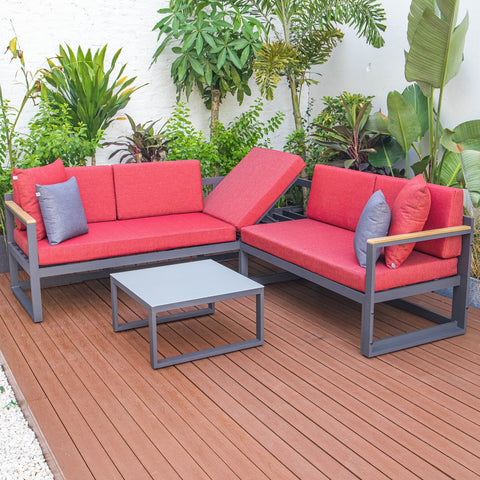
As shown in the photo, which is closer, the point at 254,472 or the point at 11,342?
the point at 254,472

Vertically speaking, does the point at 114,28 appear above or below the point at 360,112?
above

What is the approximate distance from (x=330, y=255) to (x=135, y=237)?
4.71 ft

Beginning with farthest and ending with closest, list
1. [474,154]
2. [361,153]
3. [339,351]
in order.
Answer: [361,153] → [474,154] → [339,351]

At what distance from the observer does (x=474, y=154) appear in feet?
13.7

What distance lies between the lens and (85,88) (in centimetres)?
555

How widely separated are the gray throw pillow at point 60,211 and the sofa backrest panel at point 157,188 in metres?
0.63

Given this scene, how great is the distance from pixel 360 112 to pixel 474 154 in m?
1.34

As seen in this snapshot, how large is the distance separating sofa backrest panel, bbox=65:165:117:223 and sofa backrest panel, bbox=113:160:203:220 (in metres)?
0.06

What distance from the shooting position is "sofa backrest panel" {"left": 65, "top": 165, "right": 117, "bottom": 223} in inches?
195

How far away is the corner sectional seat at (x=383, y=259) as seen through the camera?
145 inches

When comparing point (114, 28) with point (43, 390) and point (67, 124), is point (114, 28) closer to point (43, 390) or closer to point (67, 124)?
point (67, 124)

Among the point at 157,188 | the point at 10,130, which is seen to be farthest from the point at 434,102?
the point at 10,130

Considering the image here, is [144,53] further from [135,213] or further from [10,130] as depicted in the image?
[135,213]

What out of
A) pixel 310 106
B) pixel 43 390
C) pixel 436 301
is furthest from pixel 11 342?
pixel 310 106
